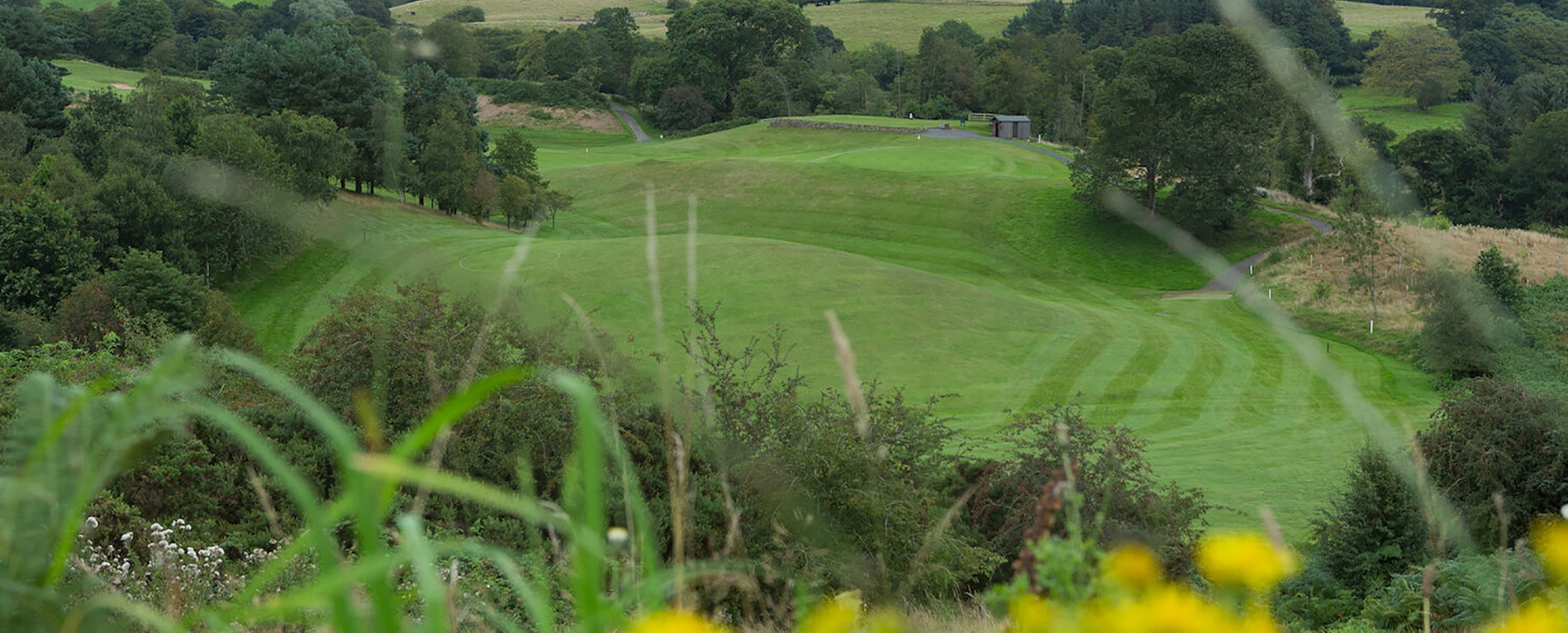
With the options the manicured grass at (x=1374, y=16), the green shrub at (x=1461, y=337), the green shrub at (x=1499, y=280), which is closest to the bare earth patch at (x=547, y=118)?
the green shrub at (x=1499, y=280)

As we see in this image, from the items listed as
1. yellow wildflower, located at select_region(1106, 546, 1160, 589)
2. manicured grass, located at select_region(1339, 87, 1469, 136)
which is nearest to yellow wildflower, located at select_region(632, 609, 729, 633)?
yellow wildflower, located at select_region(1106, 546, 1160, 589)

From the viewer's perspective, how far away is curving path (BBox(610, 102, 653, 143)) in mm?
83312

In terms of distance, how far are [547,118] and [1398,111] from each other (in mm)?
67941

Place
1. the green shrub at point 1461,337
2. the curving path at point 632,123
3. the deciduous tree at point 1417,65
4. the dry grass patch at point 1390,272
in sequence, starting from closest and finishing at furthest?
the green shrub at point 1461,337 → the dry grass patch at point 1390,272 → the curving path at point 632,123 → the deciduous tree at point 1417,65

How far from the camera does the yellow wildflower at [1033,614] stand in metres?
1.20

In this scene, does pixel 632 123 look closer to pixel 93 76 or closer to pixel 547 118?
pixel 547 118

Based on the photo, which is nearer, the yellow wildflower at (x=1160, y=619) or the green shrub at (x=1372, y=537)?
the yellow wildflower at (x=1160, y=619)

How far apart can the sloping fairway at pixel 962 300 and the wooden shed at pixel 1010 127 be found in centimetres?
1974

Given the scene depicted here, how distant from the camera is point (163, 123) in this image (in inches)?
1438

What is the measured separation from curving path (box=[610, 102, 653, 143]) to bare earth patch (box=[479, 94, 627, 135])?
2.83 ft

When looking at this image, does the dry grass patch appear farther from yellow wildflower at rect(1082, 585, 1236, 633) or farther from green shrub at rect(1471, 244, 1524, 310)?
yellow wildflower at rect(1082, 585, 1236, 633)

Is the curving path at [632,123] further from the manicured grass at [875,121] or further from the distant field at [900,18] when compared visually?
the distant field at [900,18]

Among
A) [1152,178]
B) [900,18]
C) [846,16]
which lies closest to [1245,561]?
[1152,178]

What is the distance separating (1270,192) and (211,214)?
Answer: 46.5 metres
